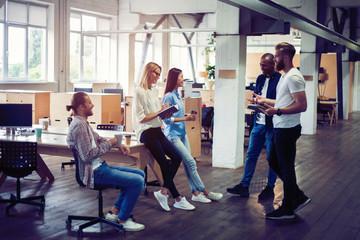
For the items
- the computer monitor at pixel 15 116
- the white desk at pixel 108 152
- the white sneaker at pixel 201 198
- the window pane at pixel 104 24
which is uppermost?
the window pane at pixel 104 24

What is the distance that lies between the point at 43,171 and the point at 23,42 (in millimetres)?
8087

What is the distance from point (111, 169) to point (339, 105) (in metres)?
16.3

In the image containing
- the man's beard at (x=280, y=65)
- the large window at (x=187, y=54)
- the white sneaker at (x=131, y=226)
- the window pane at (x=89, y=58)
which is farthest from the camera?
the large window at (x=187, y=54)

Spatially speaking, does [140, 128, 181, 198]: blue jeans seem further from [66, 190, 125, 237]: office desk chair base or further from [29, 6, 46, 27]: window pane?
[29, 6, 46, 27]: window pane

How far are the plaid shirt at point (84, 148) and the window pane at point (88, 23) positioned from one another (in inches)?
498

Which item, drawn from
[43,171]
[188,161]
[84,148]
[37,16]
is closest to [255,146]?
[188,161]

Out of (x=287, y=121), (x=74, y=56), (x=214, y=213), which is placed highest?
(x=74, y=56)

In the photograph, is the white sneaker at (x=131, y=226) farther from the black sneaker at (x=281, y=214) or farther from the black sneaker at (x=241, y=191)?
the black sneaker at (x=241, y=191)

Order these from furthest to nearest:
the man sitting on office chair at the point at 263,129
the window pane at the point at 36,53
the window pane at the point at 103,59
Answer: the window pane at the point at 103,59 → the window pane at the point at 36,53 → the man sitting on office chair at the point at 263,129

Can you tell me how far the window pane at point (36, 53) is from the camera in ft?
45.6

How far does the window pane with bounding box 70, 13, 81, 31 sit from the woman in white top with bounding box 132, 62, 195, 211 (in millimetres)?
11259

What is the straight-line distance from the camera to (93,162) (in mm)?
4406

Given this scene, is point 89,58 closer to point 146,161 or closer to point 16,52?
point 16,52

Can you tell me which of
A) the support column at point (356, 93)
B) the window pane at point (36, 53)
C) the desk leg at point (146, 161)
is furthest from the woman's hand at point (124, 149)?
the support column at point (356, 93)
